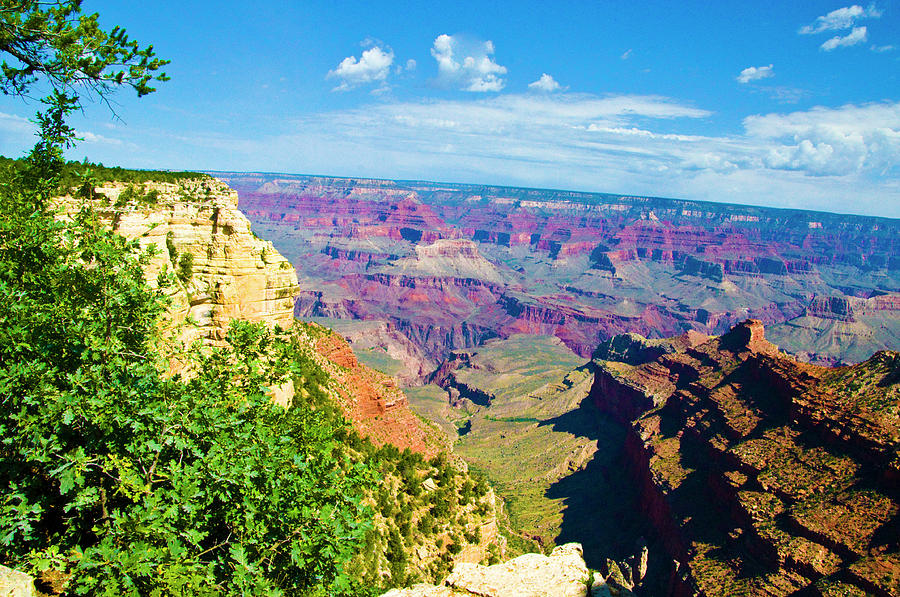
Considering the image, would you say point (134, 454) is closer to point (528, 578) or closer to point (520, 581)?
point (520, 581)

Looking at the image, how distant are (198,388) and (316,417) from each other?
2567 millimetres

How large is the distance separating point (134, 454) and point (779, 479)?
4715cm

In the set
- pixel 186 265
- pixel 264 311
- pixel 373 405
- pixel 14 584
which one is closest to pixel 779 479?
pixel 373 405

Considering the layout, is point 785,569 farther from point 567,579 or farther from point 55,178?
point 55,178

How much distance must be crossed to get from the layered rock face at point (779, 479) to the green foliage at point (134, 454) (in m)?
35.5

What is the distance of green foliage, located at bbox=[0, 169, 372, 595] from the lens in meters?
7.91

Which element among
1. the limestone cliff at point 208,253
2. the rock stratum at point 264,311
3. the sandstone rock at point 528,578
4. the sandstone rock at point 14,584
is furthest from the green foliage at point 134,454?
the limestone cliff at point 208,253

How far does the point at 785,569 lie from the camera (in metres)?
34.0

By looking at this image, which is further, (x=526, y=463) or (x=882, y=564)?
(x=526, y=463)

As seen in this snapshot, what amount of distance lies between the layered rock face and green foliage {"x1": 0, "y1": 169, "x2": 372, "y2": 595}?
3548 cm

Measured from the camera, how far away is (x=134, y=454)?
28.3ft

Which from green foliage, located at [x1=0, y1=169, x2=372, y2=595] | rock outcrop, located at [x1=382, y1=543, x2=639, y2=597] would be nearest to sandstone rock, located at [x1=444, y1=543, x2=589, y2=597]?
rock outcrop, located at [x1=382, y1=543, x2=639, y2=597]

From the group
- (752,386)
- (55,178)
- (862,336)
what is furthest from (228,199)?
(862,336)

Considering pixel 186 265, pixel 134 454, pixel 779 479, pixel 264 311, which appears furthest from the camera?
pixel 779 479
